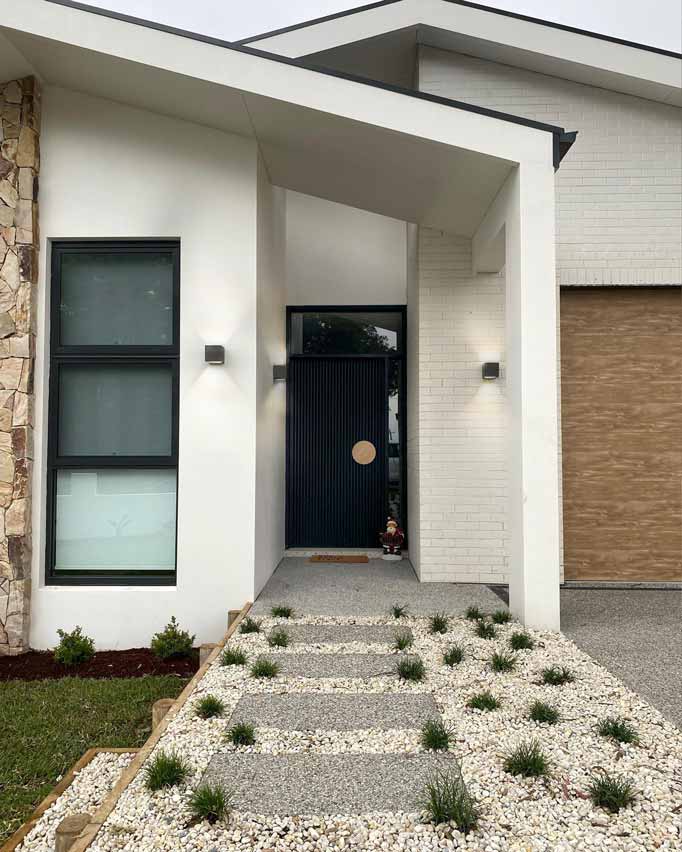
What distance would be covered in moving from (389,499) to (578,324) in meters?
2.64

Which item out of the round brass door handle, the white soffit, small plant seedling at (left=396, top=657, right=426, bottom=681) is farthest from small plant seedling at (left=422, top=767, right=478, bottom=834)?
the white soffit

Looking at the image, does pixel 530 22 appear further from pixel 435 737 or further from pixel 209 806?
pixel 209 806

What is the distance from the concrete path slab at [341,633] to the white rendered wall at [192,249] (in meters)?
0.82

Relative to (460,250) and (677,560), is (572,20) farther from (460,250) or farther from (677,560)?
(677,560)

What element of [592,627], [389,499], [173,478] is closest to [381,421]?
[389,499]

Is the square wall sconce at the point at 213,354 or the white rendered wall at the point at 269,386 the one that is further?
the white rendered wall at the point at 269,386

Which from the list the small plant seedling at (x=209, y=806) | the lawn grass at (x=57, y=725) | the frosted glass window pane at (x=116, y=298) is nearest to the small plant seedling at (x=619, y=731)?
the small plant seedling at (x=209, y=806)

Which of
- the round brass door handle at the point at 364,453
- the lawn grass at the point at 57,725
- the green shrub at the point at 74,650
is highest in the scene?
the round brass door handle at the point at 364,453

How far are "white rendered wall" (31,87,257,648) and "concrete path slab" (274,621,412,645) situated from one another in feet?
2.69

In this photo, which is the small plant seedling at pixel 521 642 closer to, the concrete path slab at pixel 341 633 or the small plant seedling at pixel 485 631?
the small plant seedling at pixel 485 631

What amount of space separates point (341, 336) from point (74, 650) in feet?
13.4

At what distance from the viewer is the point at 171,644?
152 inches

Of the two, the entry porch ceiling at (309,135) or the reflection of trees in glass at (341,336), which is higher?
the entry porch ceiling at (309,135)

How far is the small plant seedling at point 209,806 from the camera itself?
1.68 meters
